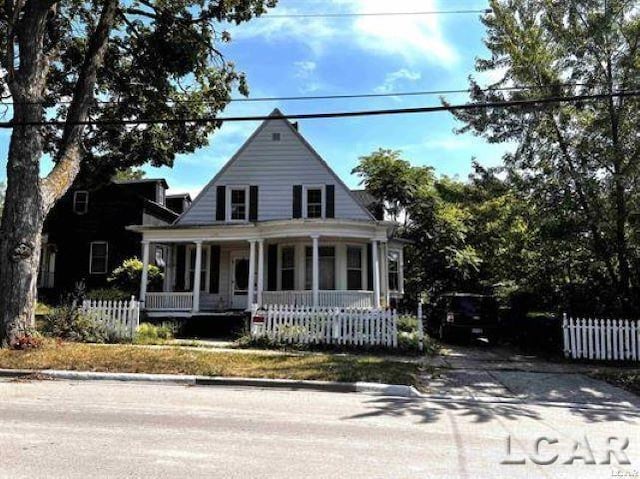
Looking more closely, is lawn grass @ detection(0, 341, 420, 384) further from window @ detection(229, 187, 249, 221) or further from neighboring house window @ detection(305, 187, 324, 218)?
window @ detection(229, 187, 249, 221)

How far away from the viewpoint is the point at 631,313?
15.4m

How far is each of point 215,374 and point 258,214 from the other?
40.8ft

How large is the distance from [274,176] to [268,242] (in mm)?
2970

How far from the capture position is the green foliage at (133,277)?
82.1 feet

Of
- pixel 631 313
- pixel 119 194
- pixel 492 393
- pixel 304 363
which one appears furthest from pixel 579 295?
pixel 119 194

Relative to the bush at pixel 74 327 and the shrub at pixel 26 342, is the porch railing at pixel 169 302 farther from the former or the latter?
the shrub at pixel 26 342

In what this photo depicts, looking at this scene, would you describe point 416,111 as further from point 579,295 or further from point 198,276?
point 198,276

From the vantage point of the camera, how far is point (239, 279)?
22922 mm

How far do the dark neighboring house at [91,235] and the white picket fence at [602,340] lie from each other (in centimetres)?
2073

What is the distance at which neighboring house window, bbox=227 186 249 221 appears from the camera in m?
22.8

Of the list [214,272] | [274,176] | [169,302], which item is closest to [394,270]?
→ [274,176]

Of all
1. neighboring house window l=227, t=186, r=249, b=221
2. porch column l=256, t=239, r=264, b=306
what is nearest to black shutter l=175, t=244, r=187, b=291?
neighboring house window l=227, t=186, r=249, b=221

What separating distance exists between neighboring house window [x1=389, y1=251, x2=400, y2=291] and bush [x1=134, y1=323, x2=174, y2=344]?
36.8ft

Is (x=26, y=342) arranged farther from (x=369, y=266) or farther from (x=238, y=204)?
(x=369, y=266)
